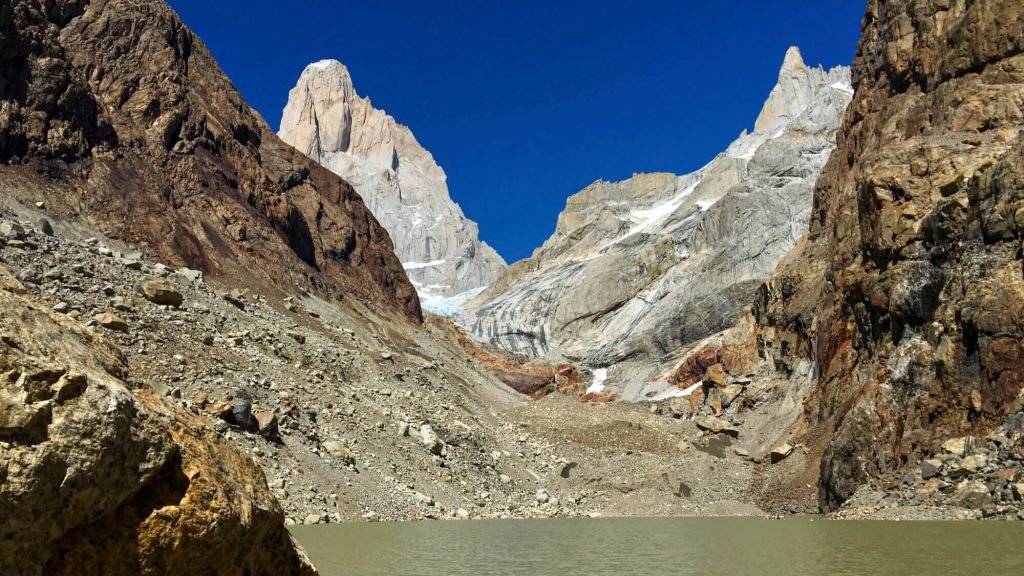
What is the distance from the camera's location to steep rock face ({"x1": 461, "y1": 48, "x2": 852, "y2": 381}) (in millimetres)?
118625

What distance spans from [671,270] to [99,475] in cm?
13279

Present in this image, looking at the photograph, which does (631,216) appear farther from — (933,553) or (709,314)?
(933,553)

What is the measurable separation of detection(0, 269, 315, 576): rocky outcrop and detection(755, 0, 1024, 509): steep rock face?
35743mm

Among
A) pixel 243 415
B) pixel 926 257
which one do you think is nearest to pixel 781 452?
pixel 926 257

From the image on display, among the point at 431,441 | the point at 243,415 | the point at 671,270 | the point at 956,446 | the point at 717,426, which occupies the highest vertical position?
the point at 671,270

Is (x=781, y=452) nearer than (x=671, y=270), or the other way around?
(x=781, y=452)

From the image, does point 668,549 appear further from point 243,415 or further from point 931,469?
point 243,415

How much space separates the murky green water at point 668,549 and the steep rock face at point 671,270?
272 feet

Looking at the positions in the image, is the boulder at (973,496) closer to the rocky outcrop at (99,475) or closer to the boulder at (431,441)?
the boulder at (431,441)

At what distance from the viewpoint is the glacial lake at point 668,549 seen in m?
19.6

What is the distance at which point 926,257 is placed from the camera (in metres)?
43.0

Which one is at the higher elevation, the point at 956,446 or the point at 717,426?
the point at 717,426

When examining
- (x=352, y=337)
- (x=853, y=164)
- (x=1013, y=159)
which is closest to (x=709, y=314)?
(x=853, y=164)

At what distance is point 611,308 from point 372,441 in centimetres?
10179
